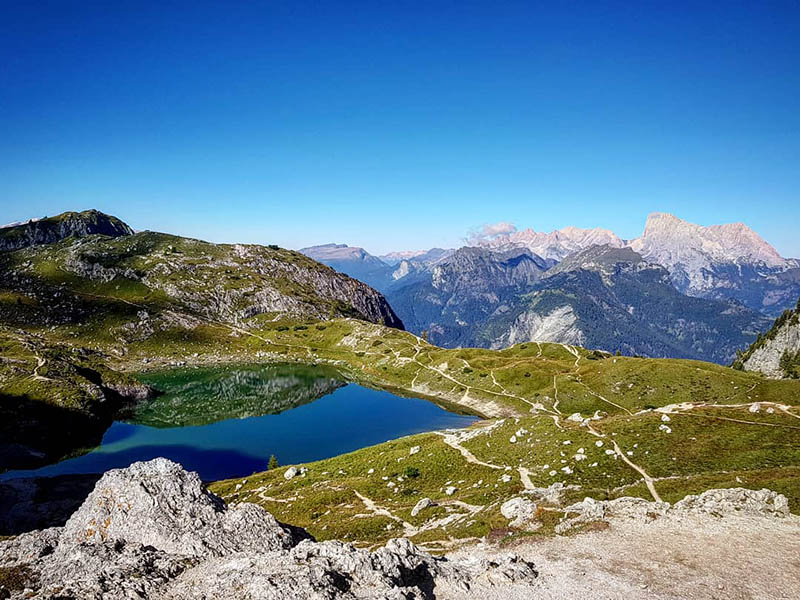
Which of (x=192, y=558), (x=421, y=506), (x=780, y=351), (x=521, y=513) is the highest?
(x=192, y=558)

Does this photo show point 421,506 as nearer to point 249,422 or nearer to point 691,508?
point 691,508

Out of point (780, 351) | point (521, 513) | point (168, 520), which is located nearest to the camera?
point (168, 520)

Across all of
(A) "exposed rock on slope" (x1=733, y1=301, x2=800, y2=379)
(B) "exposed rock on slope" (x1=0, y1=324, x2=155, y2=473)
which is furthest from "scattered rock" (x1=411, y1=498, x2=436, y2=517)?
(A) "exposed rock on slope" (x1=733, y1=301, x2=800, y2=379)

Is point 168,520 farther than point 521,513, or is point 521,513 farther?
point 521,513

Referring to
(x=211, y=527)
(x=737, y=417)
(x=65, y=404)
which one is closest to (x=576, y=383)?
(x=737, y=417)

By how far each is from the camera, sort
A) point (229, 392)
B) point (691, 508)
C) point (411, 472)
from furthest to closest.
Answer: point (229, 392), point (411, 472), point (691, 508)

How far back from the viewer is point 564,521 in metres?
29.5

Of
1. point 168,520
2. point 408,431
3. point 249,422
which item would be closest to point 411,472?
point 168,520

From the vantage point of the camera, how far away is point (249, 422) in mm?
122000

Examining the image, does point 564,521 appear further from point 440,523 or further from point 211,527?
point 211,527

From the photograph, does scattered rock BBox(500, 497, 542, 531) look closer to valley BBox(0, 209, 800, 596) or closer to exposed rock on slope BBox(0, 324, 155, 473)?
valley BBox(0, 209, 800, 596)

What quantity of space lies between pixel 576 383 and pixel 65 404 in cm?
14287

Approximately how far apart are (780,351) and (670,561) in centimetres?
19796

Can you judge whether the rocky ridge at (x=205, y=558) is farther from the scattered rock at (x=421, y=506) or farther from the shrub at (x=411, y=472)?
the shrub at (x=411, y=472)
